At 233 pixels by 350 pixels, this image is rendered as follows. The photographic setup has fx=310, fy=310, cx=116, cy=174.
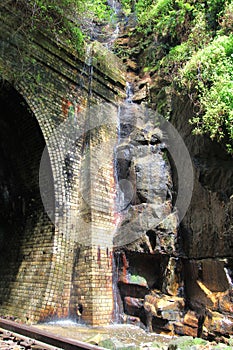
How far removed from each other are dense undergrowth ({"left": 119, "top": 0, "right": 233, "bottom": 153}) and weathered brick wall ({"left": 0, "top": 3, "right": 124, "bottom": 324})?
2.67 m

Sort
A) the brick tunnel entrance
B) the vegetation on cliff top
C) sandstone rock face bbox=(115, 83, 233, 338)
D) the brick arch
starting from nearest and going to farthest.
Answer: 1. sandstone rock face bbox=(115, 83, 233, 338)
2. the vegetation on cliff top
3. the brick arch
4. the brick tunnel entrance

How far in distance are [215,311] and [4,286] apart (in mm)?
4659

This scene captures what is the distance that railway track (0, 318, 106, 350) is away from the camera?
3.73 metres

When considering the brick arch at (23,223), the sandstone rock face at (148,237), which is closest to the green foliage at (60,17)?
the brick arch at (23,223)

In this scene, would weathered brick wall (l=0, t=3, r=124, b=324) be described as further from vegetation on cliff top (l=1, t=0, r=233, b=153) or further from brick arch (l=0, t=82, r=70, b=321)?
vegetation on cliff top (l=1, t=0, r=233, b=153)

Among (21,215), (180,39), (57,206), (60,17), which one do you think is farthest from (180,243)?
(60,17)

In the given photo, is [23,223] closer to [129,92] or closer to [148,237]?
[148,237]

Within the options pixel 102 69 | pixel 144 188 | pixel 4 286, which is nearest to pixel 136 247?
pixel 144 188

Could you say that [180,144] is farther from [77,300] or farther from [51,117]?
[77,300]

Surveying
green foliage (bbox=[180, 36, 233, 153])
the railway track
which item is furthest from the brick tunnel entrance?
green foliage (bbox=[180, 36, 233, 153])

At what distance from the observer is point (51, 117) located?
7293 millimetres

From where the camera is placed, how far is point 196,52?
7398 millimetres

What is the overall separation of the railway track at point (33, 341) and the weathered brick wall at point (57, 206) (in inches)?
63.3

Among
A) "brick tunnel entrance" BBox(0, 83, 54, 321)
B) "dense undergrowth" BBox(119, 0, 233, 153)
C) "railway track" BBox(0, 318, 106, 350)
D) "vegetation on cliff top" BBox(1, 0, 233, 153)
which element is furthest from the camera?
"brick tunnel entrance" BBox(0, 83, 54, 321)
